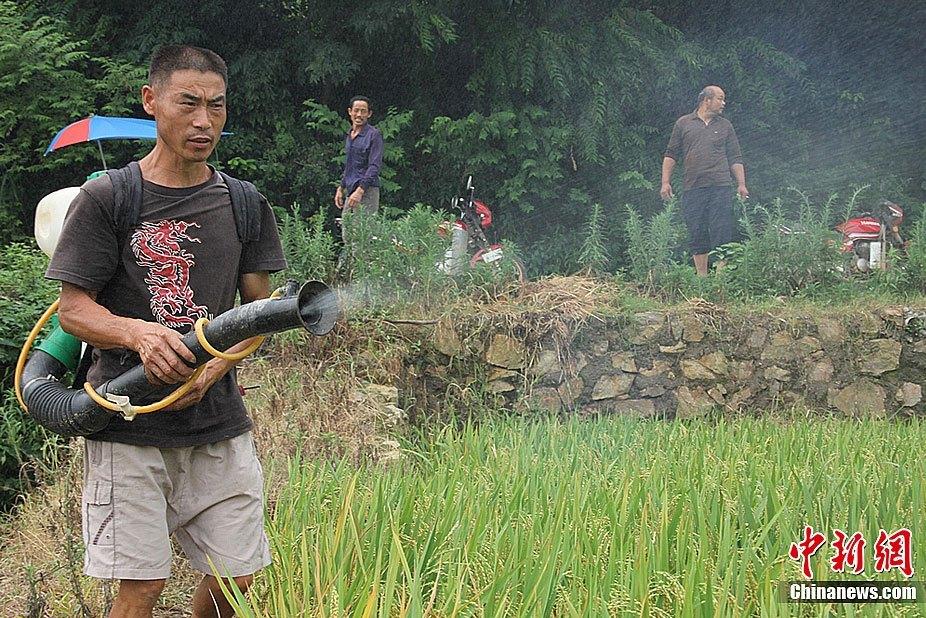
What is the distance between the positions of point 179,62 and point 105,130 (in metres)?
4.36

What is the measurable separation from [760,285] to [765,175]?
204 inches

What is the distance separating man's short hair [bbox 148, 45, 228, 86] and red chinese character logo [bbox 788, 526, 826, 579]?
→ 70.5 inches

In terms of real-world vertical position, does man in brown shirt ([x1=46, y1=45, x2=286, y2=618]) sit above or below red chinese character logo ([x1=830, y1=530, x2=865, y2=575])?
above

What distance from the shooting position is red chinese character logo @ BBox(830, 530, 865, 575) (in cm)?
239

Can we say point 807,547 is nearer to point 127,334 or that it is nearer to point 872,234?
point 127,334

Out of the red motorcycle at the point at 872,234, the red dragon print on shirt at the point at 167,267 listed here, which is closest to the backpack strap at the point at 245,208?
the red dragon print on shirt at the point at 167,267

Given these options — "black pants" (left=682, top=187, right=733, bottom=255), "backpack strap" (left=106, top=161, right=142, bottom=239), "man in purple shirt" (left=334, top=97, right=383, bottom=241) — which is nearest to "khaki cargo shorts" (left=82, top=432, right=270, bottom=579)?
"backpack strap" (left=106, top=161, right=142, bottom=239)

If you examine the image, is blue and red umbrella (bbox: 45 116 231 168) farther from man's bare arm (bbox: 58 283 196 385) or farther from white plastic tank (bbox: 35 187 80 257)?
man's bare arm (bbox: 58 283 196 385)

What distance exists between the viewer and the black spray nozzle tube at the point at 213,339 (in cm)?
201

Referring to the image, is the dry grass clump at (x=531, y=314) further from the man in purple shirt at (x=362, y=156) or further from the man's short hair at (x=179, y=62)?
the man's short hair at (x=179, y=62)

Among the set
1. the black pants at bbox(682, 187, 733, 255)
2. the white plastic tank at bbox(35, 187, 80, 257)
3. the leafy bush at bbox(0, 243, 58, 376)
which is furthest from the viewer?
the black pants at bbox(682, 187, 733, 255)

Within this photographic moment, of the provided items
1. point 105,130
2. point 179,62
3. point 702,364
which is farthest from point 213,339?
point 105,130

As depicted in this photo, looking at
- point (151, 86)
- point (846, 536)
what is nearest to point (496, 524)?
point (846, 536)

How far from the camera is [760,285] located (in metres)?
6.66
